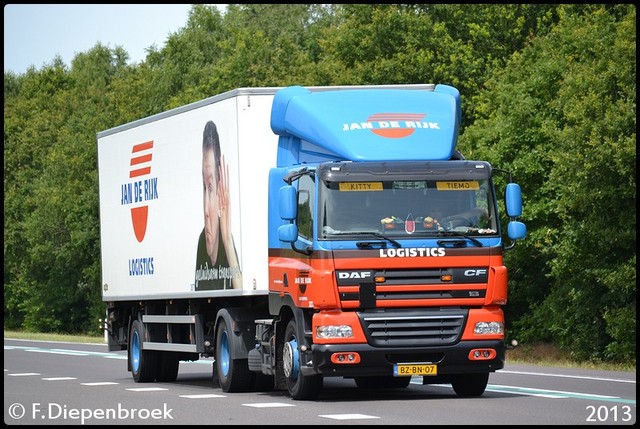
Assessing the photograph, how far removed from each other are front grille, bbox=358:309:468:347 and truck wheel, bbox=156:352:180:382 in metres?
7.38

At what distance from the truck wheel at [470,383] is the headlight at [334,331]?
6.81 feet

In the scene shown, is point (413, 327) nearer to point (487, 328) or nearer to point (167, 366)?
point (487, 328)

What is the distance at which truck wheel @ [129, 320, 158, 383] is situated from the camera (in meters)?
24.6

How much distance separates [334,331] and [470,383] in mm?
2300

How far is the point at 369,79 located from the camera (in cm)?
5900

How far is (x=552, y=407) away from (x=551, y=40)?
30.6 m

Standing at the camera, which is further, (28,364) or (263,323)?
(28,364)

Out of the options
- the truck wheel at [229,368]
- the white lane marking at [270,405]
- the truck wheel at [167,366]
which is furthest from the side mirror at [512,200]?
the truck wheel at [167,366]

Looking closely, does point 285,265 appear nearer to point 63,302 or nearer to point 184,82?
point 63,302

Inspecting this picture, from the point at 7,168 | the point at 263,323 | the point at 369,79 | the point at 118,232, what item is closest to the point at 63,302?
the point at 7,168

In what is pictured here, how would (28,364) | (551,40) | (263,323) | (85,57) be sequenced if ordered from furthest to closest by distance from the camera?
(85,57) < (551,40) < (28,364) < (263,323)

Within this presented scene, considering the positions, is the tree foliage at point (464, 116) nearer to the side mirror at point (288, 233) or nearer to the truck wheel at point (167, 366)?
the truck wheel at point (167, 366)

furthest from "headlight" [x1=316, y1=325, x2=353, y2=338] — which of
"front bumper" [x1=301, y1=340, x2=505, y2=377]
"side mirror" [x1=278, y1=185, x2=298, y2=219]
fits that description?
"side mirror" [x1=278, y1=185, x2=298, y2=219]

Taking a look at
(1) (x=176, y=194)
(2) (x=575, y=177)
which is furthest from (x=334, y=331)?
(2) (x=575, y=177)
